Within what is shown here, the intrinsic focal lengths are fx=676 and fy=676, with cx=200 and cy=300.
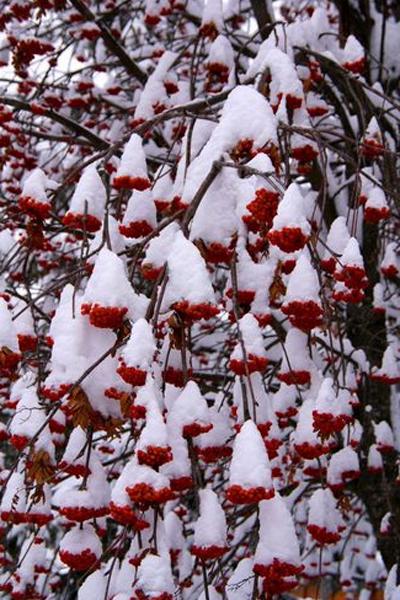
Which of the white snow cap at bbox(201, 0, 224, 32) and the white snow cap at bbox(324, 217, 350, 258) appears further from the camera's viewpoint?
the white snow cap at bbox(201, 0, 224, 32)

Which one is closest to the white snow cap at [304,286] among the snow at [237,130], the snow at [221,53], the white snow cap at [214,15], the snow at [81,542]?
the snow at [237,130]

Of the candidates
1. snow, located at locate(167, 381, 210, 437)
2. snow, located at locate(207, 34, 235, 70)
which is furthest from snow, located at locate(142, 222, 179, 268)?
snow, located at locate(207, 34, 235, 70)

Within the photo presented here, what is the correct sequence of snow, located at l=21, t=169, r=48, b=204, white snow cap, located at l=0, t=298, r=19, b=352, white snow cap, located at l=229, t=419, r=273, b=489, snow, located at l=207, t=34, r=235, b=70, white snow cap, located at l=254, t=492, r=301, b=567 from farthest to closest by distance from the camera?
snow, located at l=207, t=34, r=235, b=70, snow, located at l=21, t=169, r=48, b=204, white snow cap, located at l=0, t=298, r=19, b=352, white snow cap, located at l=254, t=492, r=301, b=567, white snow cap, located at l=229, t=419, r=273, b=489

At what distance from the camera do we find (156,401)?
4.86 feet

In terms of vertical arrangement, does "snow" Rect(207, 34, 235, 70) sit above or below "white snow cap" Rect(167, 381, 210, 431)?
above

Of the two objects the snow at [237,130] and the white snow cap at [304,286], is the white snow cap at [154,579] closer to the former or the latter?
the white snow cap at [304,286]

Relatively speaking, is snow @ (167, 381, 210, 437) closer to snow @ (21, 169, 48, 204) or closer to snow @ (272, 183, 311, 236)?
snow @ (272, 183, 311, 236)

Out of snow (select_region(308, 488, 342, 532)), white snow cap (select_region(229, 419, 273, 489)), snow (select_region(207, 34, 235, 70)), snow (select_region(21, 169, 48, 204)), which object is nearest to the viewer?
white snow cap (select_region(229, 419, 273, 489))

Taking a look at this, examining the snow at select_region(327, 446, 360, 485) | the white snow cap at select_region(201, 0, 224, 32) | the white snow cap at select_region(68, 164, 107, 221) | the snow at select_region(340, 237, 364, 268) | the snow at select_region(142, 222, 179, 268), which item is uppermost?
the white snow cap at select_region(201, 0, 224, 32)

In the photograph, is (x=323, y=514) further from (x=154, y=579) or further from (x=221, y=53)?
(x=221, y=53)

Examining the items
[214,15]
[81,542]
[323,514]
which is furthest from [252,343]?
[214,15]

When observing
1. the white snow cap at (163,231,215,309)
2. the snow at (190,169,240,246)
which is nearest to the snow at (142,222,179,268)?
the snow at (190,169,240,246)

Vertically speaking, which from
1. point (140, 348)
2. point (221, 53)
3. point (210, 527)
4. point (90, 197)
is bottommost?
point (210, 527)

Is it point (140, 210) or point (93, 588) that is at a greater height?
point (140, 210)
